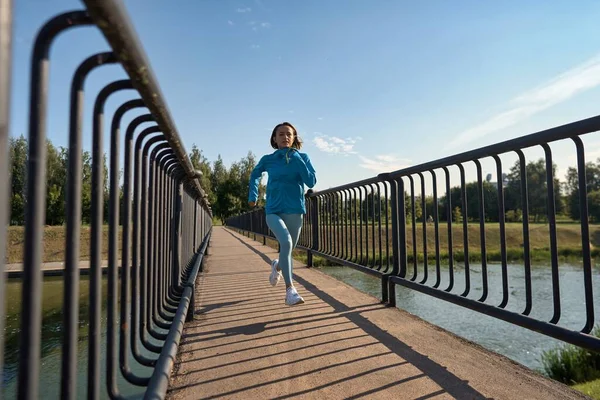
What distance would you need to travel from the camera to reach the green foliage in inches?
169

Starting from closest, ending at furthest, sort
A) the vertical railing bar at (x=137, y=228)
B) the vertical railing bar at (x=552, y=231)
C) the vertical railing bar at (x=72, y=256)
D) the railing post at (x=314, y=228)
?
the vertical railing bar at (x=72, y=256), the vertical railing bar at (x=137, y=228), the vertical railing bar at (x=552, y=231), the railing post at (x=314, y=228)

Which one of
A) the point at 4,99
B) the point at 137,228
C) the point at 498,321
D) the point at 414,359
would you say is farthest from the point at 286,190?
the point at 498,321

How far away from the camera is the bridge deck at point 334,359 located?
171 centimetres

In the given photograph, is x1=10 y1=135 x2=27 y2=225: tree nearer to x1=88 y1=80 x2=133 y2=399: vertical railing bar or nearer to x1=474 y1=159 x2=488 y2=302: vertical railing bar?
x1=88 y1=80 x2=133 y2=399: vertical railing bar

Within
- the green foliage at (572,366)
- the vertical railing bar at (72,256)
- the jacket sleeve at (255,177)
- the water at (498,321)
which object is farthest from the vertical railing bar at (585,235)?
the green foliage at (572,366)

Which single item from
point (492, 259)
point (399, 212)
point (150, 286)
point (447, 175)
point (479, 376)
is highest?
point (447, 175)

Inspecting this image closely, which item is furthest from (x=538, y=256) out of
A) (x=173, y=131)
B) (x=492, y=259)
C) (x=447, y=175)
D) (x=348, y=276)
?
(x=173, y=131)

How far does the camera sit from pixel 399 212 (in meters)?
3.46

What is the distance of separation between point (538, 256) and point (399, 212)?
3184cm

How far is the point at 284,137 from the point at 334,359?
7.59 feet

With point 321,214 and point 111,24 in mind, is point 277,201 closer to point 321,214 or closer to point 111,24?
point 321,214

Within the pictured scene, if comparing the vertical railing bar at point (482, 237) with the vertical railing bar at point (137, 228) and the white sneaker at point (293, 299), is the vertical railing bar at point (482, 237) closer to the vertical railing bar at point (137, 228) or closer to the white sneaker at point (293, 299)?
the white sneaker at point (293, 299)

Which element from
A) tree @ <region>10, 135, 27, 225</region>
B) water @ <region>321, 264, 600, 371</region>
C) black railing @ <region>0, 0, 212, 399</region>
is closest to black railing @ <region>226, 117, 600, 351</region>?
water @ <region>321, 264, 600, 371</region>

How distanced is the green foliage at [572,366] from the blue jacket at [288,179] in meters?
3.66
